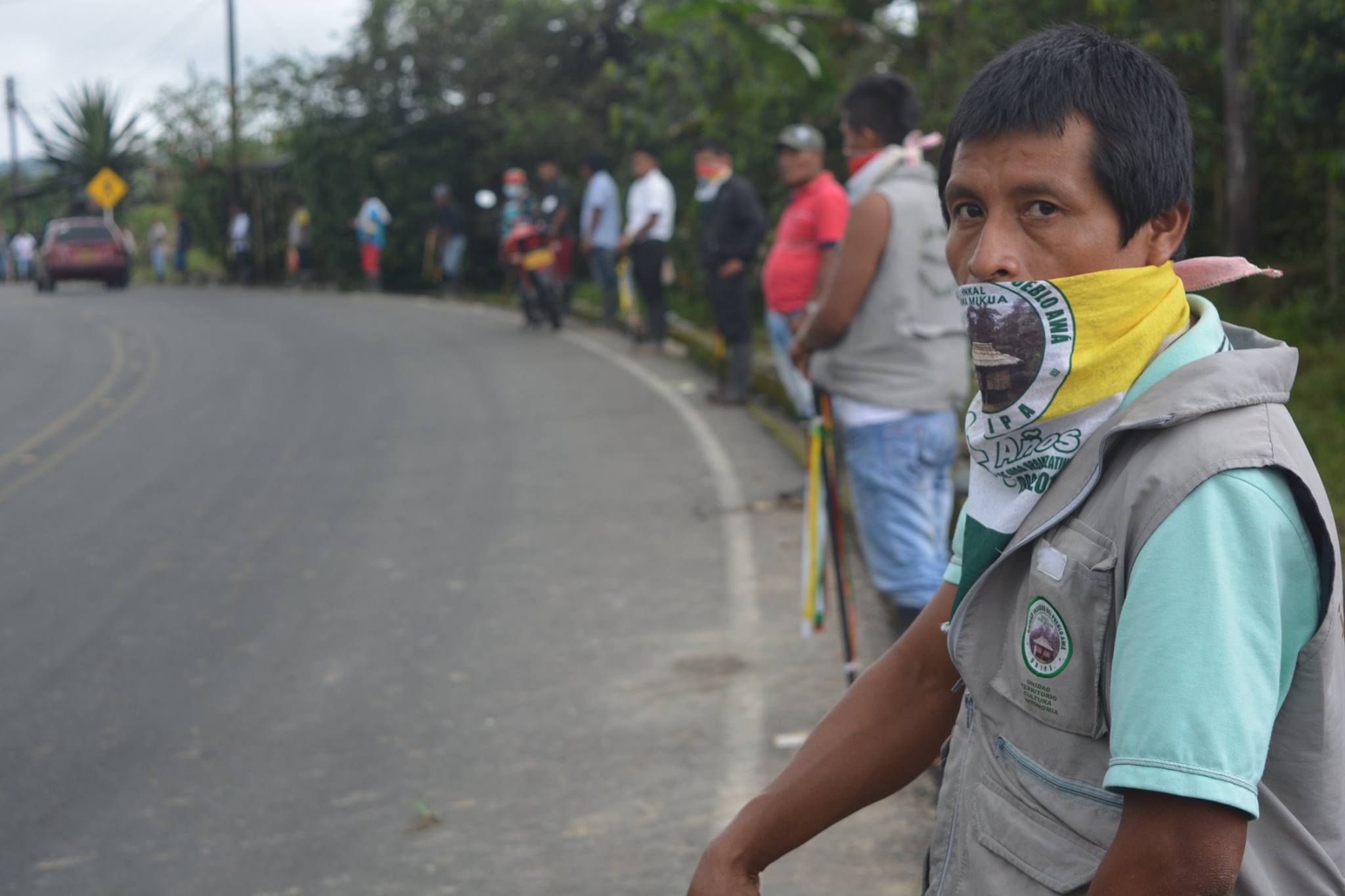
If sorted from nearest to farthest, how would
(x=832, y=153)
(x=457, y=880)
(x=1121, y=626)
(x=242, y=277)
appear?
(x=1121, y=626)
(x=457, y=880)
(x=832, y=153)
(x=242, y=277)

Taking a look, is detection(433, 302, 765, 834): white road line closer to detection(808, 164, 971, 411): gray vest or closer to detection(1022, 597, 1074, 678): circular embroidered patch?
detection(808, 164, 971, 411): gray vest

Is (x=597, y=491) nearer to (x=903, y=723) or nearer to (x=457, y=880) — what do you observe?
A: (x=457, y=880)

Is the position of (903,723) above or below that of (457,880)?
above

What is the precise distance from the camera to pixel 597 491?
890 centimetres

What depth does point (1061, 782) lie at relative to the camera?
1412mm

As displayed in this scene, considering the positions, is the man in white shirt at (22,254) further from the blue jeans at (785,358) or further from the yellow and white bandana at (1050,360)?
the yellow and white bandana at (1050,360)

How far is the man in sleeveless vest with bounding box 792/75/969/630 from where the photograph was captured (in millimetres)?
4523

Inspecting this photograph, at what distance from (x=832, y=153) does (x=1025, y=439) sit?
13.8 m

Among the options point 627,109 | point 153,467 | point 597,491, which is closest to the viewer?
point 597,491

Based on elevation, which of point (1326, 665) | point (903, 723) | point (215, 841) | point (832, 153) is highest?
point (832, 153)

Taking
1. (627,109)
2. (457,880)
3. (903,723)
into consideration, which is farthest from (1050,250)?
(627,109)

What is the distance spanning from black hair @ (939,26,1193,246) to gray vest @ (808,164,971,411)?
119 inches

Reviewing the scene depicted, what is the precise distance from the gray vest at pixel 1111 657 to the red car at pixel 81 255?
34657mm

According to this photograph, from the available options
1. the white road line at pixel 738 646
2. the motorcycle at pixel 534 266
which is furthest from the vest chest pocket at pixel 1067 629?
the motorcycle at pixel 534 266
